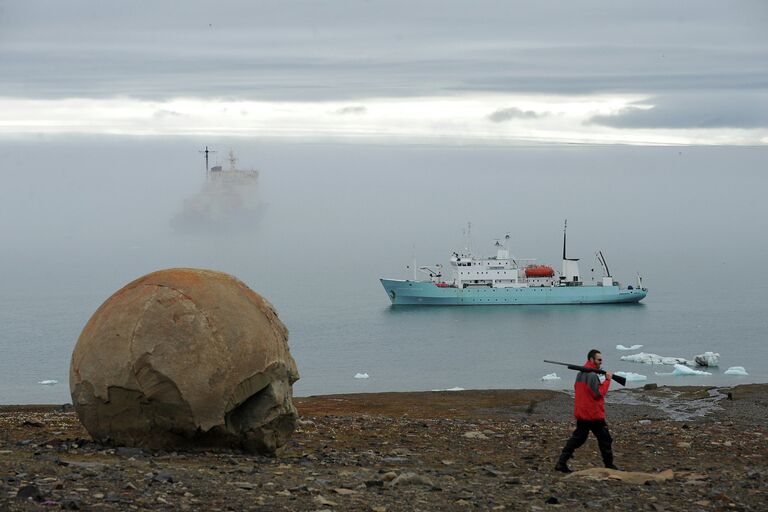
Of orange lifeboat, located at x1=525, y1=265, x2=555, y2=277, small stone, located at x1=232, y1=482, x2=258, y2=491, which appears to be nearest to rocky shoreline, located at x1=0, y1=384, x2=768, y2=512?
small stone, located at x1=232, y1=482, x2=258, y2=491

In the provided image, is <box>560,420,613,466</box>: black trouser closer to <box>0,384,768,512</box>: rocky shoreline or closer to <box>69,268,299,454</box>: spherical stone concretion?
<box>0,384,768,512</box>: rocky shoreline

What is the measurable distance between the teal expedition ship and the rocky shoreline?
269 ft

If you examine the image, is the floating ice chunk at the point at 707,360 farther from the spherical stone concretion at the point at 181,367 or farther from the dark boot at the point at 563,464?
the spherical stone concretion at the point at 181,367

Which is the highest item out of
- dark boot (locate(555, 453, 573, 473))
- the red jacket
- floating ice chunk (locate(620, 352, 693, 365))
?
the red jacket

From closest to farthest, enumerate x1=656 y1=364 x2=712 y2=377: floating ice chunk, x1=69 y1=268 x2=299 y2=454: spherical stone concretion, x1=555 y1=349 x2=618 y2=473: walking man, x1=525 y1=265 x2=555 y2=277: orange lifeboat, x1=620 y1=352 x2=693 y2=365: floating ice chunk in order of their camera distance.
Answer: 1. x1=69 y1=268 x2=299 y2=454: spherical stone concretion
2. x1=555 y1=349 x2=618 y2=473: walking man
3. x1=656 y1=364 x2=712 y2=377: floating ice chunk
4. x1=620 y1=352 x2=693 y2=365: floating ice chunk
5. x1=525 y1=265 x2=555 y2=277: orange lifeboat

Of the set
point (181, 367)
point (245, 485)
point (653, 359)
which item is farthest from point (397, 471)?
point (653, 359)

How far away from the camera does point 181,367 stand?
13.2m

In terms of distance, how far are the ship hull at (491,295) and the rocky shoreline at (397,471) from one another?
8186cm

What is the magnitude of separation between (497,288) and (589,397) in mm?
89609

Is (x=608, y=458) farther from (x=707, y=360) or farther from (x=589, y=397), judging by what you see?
(x=707, y=360)

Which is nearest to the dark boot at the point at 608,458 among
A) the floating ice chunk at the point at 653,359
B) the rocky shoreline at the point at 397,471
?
the rocky shoreline at the point at 397,471

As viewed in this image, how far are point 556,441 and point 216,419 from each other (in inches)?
262

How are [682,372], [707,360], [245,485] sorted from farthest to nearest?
1. [707,360]
2. [682,372]
3. [245,485]

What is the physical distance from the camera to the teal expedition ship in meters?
103
